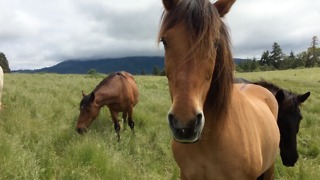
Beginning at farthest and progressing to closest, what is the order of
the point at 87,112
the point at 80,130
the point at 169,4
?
the point at 87,112, the point at 80,130, the point at 169,4

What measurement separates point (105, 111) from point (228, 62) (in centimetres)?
837

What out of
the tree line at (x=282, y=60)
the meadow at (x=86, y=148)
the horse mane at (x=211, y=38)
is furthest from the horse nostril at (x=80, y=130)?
the tree line at (x=282, y=60)

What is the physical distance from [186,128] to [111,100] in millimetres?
6872

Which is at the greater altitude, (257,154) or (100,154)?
(257,154)

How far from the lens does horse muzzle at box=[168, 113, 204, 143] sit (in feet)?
6.56

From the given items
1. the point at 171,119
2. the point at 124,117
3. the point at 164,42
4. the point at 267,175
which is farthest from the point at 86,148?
the point at 124,117

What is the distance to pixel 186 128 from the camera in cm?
200

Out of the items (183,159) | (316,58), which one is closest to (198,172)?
(183,159)

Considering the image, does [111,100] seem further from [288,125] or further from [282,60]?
[282,60]

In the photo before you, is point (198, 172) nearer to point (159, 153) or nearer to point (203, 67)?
point (203, 67)

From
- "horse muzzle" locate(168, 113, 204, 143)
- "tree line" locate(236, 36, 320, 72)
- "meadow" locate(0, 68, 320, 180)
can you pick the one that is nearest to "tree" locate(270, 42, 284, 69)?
"tree line" locate(236, 36, 320, 72)

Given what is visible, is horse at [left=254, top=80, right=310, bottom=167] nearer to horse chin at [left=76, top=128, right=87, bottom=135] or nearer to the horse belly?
the horse belly

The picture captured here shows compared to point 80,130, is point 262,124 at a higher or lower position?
higher

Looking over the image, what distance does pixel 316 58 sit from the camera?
7956 centimetres
